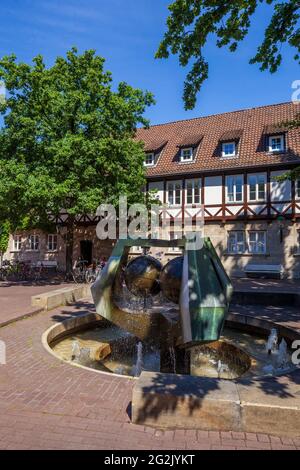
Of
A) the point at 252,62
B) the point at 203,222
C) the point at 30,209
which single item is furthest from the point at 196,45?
the point at 203,222

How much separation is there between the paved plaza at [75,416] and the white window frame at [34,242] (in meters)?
23.8

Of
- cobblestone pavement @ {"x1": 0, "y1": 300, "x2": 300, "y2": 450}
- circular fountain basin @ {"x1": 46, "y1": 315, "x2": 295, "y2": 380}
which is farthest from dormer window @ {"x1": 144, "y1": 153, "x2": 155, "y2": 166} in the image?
cobblestone pavement @ {"x1": 0, "y1": 300, "x2": 300, "y2": 450}

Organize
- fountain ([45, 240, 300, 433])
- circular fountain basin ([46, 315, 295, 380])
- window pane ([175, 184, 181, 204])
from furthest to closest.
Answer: window pane ([175, 184, 181, 204]) → circular fountain basin ([46, 315, 295, 380]) → fountain ([45, 240, 300, 433])

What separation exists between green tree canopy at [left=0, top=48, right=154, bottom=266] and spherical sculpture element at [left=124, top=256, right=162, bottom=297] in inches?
390

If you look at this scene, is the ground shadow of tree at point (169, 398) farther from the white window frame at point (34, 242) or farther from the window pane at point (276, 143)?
the white window frame at point (34, 242)

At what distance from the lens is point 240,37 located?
321 inches

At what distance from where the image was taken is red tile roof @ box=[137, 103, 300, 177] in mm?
22406

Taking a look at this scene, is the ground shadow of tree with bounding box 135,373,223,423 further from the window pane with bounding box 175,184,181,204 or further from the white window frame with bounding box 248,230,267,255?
the window pane with bounding box 175,184,181,204

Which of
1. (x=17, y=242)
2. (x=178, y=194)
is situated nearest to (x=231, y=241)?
(x=178, y=194)

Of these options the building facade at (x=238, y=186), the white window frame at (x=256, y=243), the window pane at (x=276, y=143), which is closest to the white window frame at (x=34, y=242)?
the building facade at (x=238, y=186)

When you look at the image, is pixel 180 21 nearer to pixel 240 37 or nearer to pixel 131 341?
pixel 240 37

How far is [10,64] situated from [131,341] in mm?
15454

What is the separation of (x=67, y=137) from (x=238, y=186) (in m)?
11.2

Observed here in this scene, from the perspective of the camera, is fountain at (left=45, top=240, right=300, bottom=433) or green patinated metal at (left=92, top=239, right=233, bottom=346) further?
green patinated metal at (left=92, top=239, right=233, bottom=346)
